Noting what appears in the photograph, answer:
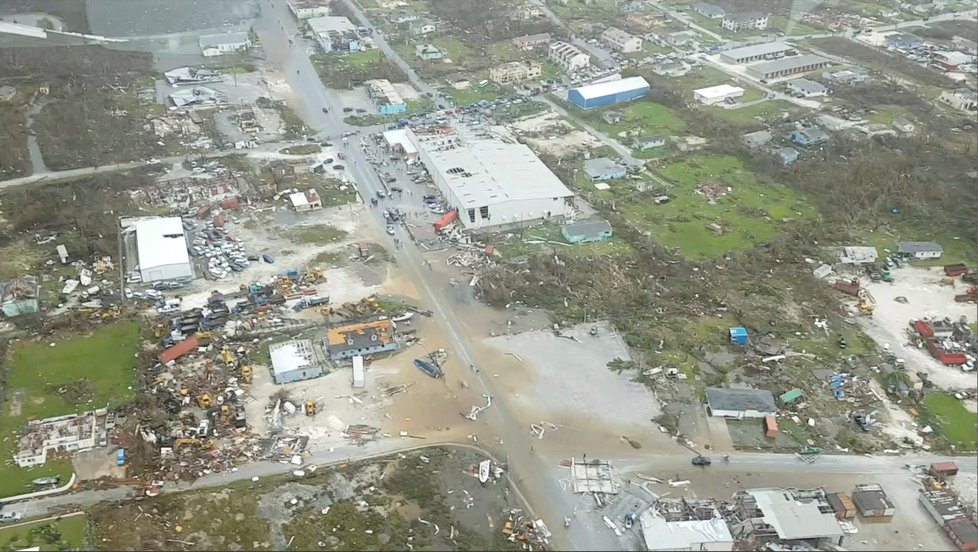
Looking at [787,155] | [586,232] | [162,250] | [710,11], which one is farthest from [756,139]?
[162,250]

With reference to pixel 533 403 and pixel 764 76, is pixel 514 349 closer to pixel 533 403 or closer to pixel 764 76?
pixel 533 403

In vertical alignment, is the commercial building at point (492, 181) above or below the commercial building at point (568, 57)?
below

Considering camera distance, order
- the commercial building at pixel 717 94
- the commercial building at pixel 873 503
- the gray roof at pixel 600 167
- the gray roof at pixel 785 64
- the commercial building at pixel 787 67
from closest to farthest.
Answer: the commercial building at pixel 873 503
the gray roof at pixel 600 167
the commercial building at pixel 717 94
the commercial building at pixel 787 67
the gray roof at pixel 785 64

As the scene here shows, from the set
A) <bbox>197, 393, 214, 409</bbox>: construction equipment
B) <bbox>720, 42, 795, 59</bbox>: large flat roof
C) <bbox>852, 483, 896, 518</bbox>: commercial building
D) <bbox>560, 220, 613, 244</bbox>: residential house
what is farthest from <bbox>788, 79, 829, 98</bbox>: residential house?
<bbox>197, 393, 214, 409</bbox>: construction equipment

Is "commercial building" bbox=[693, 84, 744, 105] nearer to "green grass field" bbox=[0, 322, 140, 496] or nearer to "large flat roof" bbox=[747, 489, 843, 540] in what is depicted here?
"large flat roof" bbox=[747, 489, 843, 540]

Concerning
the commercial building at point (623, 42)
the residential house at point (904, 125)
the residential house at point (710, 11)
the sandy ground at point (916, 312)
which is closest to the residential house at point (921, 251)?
the sandy ground at point (916, 312)

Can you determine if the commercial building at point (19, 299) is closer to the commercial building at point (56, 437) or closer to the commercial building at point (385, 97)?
the commercial building at point (56, 437)
